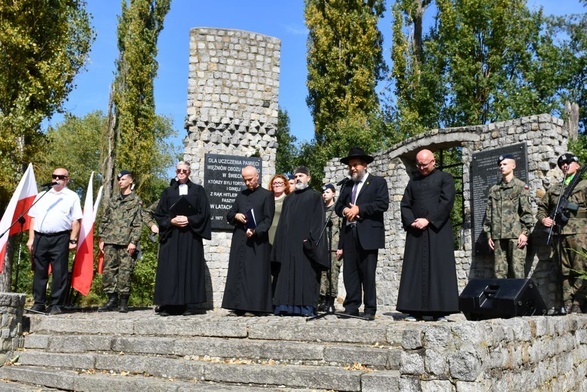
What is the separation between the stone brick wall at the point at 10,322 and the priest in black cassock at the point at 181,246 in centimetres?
154

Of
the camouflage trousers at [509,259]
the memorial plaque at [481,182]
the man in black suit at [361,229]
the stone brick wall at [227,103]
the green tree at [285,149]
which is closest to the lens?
the man in black suit at [361,229]

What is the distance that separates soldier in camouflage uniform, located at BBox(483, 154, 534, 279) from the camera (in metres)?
7.97

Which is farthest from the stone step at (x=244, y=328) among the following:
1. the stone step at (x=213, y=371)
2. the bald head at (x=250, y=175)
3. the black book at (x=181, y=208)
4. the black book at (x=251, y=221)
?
the bald head at (x=250, y=175)

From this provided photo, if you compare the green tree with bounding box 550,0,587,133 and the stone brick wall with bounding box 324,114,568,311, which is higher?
the green tree with bounding box 550,0,587,133

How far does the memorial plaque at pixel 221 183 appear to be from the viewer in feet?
31.2

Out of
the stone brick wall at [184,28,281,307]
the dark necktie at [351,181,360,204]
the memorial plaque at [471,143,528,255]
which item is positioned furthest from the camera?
the memorial plaque at [471,143,528,255]

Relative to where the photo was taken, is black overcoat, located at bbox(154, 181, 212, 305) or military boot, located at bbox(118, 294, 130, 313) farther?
military boot, located at bbox(118, 294, 130, 313)

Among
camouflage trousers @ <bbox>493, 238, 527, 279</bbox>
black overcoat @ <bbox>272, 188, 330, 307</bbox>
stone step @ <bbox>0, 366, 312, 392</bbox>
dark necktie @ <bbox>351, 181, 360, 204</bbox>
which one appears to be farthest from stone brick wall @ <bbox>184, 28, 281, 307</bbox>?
stone step @ <bbox>0, 366, 312, 392</bbox>

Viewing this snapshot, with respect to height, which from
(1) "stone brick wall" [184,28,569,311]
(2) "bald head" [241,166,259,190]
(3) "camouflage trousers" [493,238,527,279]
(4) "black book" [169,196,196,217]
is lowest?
(3) "camouflage trousers" [493,238,527,279]

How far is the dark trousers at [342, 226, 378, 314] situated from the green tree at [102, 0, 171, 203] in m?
15.1

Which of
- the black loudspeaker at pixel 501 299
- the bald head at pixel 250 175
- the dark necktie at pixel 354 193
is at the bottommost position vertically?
the black loudspeaker at pixel 501 299

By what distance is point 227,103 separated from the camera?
9.90m

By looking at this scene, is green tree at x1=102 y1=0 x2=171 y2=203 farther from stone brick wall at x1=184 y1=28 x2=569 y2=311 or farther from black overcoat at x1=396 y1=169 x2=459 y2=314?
black overcoat at x1=396 y1=169 x2=459 y2=314

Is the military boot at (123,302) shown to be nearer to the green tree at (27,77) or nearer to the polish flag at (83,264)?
the polish flag at (83,264)
